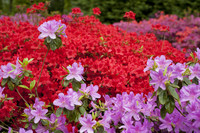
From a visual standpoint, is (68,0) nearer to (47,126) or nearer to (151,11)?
(151,11)

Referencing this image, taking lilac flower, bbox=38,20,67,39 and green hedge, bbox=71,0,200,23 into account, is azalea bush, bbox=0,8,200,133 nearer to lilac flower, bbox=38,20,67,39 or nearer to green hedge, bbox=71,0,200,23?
lilac flower, bbox=38,20,67,39

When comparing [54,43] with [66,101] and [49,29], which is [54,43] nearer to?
[49,29]

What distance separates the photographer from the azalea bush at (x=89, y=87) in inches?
48.1

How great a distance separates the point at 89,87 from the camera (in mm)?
1370

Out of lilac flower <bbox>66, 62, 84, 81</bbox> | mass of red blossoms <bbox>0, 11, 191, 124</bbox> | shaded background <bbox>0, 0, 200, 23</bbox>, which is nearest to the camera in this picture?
lilac flower <bbox>66, 62, 84, 81</bbox>

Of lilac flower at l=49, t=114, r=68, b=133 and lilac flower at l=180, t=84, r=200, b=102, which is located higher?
lilac flower at l=180, t=84, r=200, b=102

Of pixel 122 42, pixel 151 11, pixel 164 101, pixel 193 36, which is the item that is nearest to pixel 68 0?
pixel 151 11

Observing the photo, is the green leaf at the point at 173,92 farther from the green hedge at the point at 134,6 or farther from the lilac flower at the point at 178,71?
the green hedge at the point at 134,6

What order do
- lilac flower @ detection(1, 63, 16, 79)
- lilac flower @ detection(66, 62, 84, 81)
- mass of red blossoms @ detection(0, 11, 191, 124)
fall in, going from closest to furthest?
lilac flower @ detection(66, 62, 84, 81) → lilac flower @ detection(1, 63, 16, 79) → mass of red blossoms @ detection(0, 11, 191, 124)

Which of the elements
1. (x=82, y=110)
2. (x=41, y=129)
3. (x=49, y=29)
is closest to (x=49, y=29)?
(x=49, y=29)

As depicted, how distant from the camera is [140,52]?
265cm

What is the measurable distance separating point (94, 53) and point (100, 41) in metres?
0.20

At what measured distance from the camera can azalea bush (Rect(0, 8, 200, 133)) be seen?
4.00 feet

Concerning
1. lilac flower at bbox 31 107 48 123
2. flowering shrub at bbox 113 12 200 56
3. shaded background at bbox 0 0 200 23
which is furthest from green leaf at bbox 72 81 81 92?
shaded background at bbox 0 0 200 23
